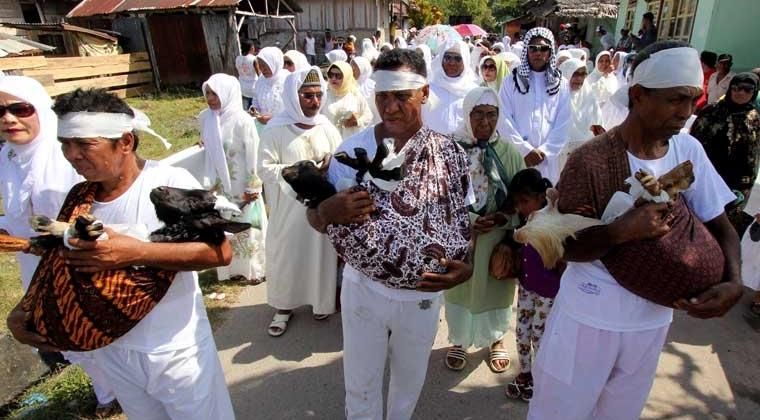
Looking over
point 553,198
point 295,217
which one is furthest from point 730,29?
point 553,198

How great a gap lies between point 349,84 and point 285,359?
3261 millimetres

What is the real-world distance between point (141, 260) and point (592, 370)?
5.78 feet

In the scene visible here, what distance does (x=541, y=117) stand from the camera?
412 centimetres

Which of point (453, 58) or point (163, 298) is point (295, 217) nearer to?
point (163, 298)

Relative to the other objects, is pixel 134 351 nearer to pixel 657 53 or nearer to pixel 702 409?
pixel 657 53

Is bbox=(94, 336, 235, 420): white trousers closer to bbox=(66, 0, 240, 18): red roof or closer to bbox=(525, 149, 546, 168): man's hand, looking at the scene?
bbox=(525, 149, 546, 168): man's hand

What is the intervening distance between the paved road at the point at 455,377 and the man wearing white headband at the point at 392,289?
716mm

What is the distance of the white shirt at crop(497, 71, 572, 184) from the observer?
4082mm

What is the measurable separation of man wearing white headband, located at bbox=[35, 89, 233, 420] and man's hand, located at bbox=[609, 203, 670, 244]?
144 centimetres

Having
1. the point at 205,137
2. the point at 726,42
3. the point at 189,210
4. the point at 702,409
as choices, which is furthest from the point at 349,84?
the point at 726,42

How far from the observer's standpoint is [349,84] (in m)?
5.29

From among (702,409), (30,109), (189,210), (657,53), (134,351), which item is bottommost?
(702,409)

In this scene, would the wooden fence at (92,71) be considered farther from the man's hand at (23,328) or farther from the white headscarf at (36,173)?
the man's hand at (23,328)

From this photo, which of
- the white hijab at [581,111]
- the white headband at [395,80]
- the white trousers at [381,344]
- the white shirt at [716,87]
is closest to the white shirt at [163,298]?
the white trousers at [381,344]
